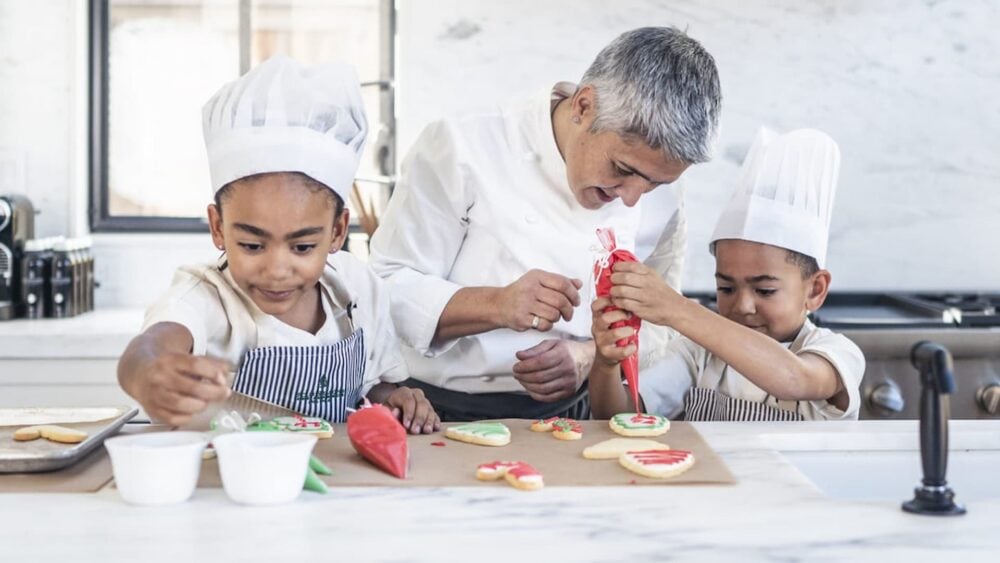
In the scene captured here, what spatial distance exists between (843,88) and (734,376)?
1.51 meters

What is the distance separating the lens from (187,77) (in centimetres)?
318

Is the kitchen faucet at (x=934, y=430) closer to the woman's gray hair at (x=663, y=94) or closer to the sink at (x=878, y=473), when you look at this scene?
the sink at (x=878, y=473)

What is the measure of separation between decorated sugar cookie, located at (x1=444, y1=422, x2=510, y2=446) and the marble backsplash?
1.72m

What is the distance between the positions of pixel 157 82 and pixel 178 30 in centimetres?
16

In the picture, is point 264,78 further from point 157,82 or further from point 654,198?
point 157,82

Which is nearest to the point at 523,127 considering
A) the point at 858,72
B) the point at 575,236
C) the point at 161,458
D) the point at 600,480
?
the point at 575,236

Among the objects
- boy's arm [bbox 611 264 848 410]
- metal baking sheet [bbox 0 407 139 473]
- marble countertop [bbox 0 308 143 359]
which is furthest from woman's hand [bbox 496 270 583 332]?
marble countertop [bbox 0 308 143 359]

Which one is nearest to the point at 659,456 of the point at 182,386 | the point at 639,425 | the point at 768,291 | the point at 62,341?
the point at 639,425

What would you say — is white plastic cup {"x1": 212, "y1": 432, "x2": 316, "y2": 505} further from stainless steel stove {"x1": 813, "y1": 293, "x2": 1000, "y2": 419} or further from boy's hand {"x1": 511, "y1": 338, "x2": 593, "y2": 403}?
stainless steel stove {"x1": 813, "y1": 293, "x2": 1000, "y2": 419}

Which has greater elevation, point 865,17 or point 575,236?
point 865,17

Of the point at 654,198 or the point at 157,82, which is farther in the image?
the point at 157,82

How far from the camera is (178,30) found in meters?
3.17

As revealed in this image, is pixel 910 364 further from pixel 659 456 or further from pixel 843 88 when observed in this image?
pixel 659 456

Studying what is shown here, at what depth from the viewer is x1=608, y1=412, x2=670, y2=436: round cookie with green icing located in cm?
143
